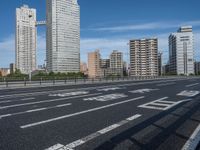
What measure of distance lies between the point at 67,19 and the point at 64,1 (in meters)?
7.40

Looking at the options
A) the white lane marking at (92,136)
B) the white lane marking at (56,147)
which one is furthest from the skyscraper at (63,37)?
the white lane marking at (56,147)

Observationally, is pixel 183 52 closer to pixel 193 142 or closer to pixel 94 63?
pixel 94 63

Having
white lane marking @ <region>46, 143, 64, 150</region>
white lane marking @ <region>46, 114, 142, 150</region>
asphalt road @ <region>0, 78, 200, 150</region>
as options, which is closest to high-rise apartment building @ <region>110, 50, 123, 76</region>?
asphalt road @ <region>0, 78, 200, 150</region>

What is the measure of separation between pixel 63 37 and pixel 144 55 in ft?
122

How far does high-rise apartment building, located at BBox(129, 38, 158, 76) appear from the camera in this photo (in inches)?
4569

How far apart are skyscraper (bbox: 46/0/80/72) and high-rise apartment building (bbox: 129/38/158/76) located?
998 inches

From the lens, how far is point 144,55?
11781cm

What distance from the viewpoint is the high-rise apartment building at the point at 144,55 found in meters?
116

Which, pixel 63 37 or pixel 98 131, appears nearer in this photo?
pixel 98 131

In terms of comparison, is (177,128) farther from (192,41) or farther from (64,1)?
(192,41)

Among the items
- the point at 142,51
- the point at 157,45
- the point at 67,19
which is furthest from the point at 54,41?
the point at 157,45

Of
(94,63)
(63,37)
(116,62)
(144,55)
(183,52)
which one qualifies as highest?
(63,37)

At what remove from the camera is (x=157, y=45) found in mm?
119875

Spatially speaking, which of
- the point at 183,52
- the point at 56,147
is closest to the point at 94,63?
the point at 183,52
